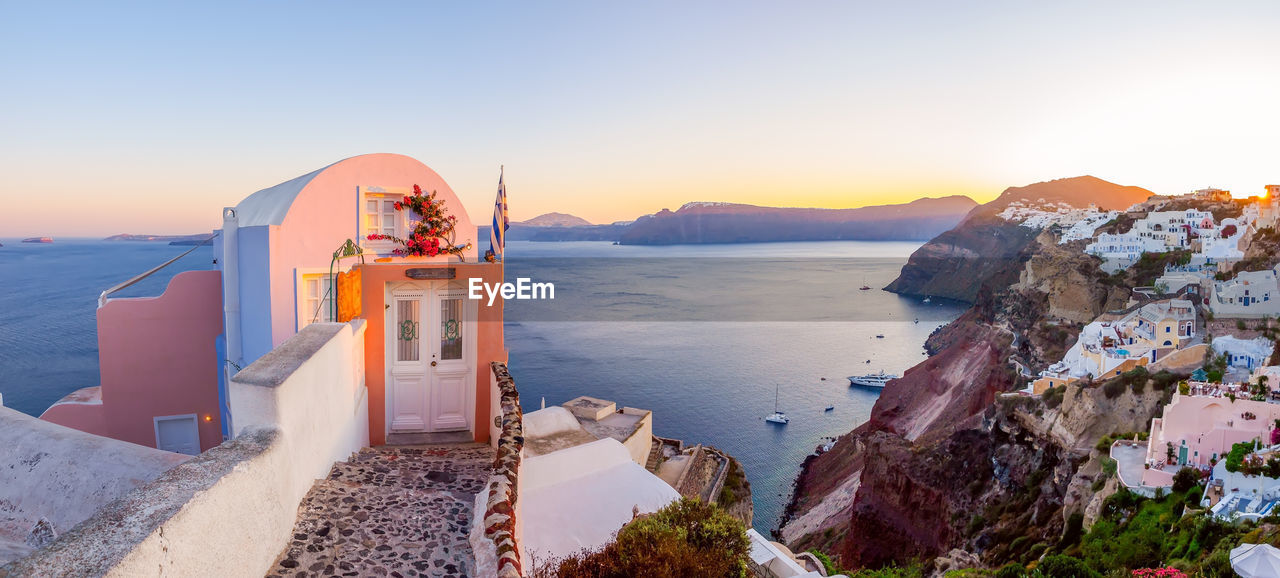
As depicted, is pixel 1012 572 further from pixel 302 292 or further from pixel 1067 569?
pixel 302 292

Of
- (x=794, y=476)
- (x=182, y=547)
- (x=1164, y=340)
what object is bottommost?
(x=794, y=476)

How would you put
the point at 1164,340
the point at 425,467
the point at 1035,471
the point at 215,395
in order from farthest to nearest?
the point at 1164,340 → the point at 1035,471 → the point at 215,395 → the point at 425,467

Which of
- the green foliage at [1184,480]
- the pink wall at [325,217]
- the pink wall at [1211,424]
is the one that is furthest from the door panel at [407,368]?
the pink wall at [1211,424]

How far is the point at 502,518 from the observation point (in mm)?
4043

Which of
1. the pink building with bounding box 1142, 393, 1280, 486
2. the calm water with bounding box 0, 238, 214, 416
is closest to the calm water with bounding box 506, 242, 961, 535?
the pink building with bounding box 1142, 393, 1280, 486

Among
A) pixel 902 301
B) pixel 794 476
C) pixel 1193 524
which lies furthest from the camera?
pixel 902 301

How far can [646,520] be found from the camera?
257 inches

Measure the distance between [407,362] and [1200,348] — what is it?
29.1 metres

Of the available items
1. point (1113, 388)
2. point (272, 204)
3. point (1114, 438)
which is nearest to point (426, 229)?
point (272, 204)

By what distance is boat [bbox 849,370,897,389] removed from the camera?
154 ft

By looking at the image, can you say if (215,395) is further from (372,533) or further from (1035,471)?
(1035,471)

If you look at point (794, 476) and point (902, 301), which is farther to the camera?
point (902, 301)

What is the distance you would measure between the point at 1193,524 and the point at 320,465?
1745 cm

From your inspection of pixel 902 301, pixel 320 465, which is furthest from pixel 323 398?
pixel 902 301
